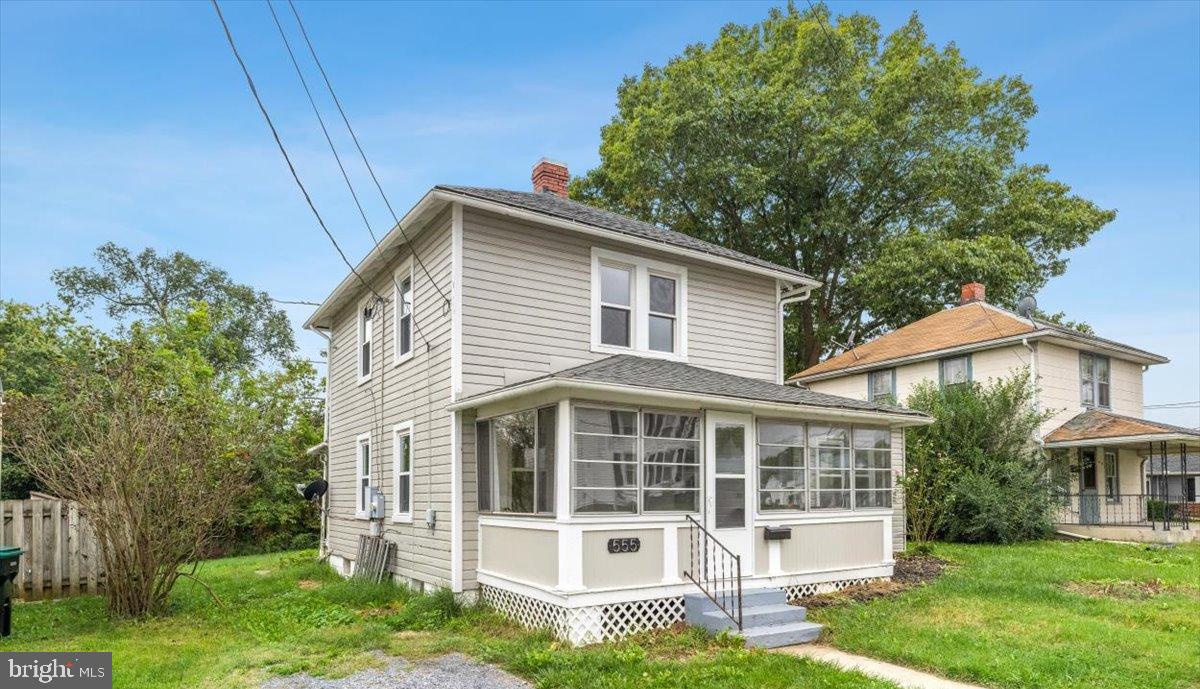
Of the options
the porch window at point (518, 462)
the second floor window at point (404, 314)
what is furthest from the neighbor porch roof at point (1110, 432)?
the second floor window at point (404, 314)

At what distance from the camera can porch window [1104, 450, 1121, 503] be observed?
2086cm

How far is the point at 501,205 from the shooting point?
10.5 metres

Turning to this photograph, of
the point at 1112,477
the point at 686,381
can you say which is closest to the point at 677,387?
the point at 686,381

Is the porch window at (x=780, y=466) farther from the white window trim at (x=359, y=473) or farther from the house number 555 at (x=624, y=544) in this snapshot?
the white window trim at (x=359, y=473)

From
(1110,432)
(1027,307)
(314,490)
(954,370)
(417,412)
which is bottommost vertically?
(314,490)

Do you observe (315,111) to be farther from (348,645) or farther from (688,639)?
(688,639)

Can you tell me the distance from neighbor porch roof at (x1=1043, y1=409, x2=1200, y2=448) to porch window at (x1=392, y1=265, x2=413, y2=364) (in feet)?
51.7

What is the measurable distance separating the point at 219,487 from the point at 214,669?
340cm

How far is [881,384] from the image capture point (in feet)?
76.3

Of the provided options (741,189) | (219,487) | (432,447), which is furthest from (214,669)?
(741,189)

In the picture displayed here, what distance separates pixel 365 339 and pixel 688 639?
8.78m

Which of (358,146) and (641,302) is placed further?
(641,302)

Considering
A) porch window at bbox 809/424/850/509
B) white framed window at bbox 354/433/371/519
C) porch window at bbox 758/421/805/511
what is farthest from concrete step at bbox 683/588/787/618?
white framed window at bbox 354/433/371/519

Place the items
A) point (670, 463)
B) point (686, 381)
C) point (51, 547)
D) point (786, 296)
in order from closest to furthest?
1. point (670, 463)
2. point (686, 381)
3. point (51, 547)
4. point (786, 296)
